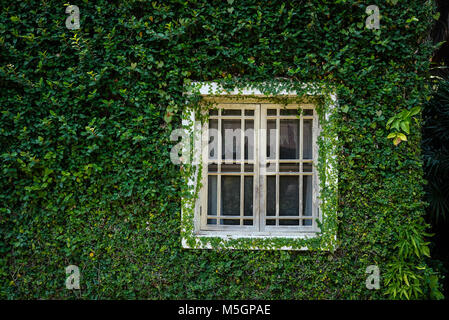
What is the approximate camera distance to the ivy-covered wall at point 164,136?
345cm

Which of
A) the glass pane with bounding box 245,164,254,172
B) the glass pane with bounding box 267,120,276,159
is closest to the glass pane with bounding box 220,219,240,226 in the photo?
the glass pane with bounding box 245,164,254,172

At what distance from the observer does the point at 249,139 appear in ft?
12.1

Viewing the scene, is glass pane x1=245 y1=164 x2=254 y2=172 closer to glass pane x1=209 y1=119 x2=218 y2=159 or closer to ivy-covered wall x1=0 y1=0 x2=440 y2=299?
glass pane x1=209 y1=119 x2=218 y2=159

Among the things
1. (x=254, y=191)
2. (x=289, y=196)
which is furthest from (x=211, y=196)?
(x=289, y=196)

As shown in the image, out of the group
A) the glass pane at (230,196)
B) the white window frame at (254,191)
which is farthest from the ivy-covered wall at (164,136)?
the glass pane at (230,196)

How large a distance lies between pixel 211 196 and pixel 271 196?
2.37 ft

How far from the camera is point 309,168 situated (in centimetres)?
368

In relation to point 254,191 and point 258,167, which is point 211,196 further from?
point 258,167

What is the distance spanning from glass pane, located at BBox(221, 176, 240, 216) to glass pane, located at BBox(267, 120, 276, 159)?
49 cm

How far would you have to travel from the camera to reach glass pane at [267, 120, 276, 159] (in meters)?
3.69

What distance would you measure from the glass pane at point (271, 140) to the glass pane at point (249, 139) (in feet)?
0.64

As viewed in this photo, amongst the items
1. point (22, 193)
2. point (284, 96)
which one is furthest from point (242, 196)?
point (22, 193)

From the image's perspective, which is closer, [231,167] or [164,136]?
[164,136]

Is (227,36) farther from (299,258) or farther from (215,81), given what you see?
(299,258)
